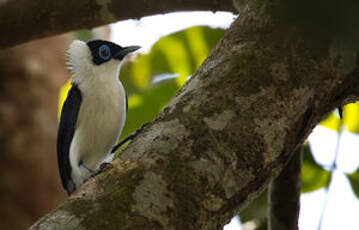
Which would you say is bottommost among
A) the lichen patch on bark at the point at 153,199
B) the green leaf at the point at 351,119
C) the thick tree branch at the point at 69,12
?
the lichen patch on bark at the point at 153,199

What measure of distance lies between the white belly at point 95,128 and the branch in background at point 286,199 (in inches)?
52.6

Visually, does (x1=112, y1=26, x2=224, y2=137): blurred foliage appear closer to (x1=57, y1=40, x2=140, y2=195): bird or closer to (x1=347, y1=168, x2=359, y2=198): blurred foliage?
(x1=57, y1=40, x2=140, y2=195): bird

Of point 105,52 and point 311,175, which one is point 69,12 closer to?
point 105,52

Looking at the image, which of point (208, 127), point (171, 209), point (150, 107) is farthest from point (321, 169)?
point (171, 209)

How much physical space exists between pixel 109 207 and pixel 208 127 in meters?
0.45

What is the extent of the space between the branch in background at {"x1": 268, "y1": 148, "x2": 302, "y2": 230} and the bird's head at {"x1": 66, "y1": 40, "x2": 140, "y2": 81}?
1.78 m

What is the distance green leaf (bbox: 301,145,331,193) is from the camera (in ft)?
11.4

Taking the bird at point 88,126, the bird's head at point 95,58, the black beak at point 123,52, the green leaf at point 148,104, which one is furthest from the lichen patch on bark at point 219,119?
the black beak at point 123,52

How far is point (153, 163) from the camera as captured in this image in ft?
5.65

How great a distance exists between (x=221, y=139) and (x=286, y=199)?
136cm

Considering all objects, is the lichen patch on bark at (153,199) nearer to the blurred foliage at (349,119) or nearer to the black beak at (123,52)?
the blurred foliage at (349,119)

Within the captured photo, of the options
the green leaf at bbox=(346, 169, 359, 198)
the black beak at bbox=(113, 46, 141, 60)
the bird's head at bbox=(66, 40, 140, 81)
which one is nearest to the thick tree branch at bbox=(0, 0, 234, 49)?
the bird's head at bbox=(66, 40, 140, 81)

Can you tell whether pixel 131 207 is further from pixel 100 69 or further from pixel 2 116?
pixel 2 116

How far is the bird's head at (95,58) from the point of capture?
4.27m
